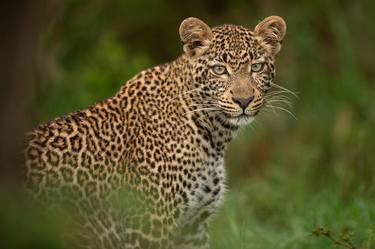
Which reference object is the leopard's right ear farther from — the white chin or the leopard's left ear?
the white chin

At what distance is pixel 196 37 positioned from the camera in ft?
31.3

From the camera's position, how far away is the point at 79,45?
16328 mm

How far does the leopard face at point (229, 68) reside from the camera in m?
9.16

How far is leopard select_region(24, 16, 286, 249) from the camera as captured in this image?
8.99 m

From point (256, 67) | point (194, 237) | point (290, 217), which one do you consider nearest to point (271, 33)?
point (256, 67)

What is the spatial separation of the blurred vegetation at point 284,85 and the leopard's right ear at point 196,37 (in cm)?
158

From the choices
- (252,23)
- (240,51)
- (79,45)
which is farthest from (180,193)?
(252,23)

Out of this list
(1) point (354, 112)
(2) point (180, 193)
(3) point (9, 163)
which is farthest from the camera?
(1) point (354, 112)

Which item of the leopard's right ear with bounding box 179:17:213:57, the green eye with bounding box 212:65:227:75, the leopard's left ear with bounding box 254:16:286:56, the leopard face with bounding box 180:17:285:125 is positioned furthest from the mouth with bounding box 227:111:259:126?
the leopard's left ear with bounding box 254:16:286:56

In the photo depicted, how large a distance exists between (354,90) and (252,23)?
2742 mm

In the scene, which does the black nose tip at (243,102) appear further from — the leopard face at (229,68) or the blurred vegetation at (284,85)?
the blurred vegetation at (284,85)

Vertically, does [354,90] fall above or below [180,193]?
above

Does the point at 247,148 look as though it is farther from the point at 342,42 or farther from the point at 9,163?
the point at 9,163

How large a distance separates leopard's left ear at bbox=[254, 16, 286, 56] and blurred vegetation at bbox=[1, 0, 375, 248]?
1517mm
